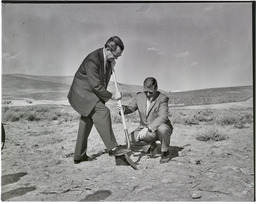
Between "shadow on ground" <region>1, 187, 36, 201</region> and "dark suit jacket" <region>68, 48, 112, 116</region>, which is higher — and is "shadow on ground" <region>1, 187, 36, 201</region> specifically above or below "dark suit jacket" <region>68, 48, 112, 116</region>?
below

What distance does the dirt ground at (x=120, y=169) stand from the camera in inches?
152

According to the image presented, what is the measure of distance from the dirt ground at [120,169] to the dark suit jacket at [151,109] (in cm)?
24

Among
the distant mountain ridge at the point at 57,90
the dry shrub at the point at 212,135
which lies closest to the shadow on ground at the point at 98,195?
the distant mountain ridge at the point at 57,90

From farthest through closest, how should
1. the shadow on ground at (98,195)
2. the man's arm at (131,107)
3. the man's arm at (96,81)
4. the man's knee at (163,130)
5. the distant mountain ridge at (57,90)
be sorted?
1. the distant mountain ridge at (57,90)
2. the man's arm at (131,107)
3. the man's knee at (163,130)
4. the man's arm at (96,81)
5. the shadow on ground at (98,195)

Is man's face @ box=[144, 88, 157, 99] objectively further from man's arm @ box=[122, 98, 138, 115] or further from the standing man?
the standing man

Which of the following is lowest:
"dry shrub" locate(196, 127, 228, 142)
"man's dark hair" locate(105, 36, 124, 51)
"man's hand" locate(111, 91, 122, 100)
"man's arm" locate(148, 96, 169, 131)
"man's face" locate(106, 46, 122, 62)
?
"dry shrub" locate(196, 127, 228, 142)

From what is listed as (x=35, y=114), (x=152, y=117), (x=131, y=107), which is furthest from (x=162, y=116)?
(x=35, y=114)

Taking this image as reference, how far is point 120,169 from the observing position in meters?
4.04

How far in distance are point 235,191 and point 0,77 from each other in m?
3.27

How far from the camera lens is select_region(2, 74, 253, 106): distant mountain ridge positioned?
436cm

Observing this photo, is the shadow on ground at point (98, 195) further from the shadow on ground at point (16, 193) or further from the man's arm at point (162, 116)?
the man's arm at point (162, 116)

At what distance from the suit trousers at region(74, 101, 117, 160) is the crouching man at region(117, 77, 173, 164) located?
218mm

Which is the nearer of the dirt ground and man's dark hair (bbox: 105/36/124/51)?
the dirt ground

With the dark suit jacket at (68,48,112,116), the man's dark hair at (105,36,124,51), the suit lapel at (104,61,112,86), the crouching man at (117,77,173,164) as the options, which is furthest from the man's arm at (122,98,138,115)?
the man's dark hair at (105,36,124,51)
